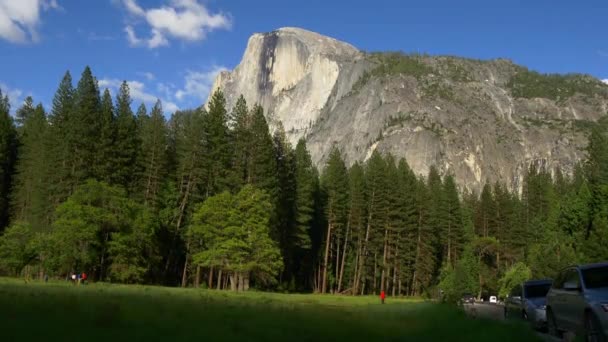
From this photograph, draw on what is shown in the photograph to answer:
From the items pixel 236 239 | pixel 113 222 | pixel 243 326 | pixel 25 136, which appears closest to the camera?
pixel 243 326

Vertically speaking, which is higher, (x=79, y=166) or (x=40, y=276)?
(x=79, y=166)

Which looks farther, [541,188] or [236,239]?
[541,188]

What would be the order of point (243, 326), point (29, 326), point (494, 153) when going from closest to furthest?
point (29, 326) → point (243, 326) → point (494, 153)

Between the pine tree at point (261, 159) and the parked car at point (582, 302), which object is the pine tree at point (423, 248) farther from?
the parked car at point (582, 302)

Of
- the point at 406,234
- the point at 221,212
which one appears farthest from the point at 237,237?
the point at 406,234

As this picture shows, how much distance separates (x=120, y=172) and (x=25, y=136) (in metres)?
20.1

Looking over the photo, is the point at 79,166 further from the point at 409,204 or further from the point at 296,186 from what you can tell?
the point at 409,204

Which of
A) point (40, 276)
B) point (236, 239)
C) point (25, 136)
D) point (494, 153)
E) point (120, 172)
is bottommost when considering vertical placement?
point (40, 276)

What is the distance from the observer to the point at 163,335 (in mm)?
7609

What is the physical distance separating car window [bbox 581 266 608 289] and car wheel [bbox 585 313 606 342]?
835 millimetres

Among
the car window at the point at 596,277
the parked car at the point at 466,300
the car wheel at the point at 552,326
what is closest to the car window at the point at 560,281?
the car wheel at the point at 552,326

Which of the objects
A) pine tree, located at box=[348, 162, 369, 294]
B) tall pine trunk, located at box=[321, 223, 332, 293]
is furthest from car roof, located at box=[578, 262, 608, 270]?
pine tree, located at box=[348, 162, 369, 294]

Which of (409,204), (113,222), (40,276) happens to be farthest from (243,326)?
(409,204)

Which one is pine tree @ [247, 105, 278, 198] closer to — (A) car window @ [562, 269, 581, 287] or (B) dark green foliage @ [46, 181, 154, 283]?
(B) dark green foliage @ [46, 181, 154, 283]
